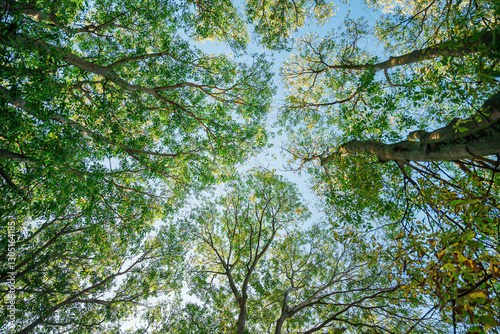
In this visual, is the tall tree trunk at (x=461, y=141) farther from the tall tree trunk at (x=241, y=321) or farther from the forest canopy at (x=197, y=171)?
the tall tree trunk at (x=241, y=321)

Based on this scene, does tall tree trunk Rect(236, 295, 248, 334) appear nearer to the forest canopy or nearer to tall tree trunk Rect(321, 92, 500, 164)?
the forest canopy

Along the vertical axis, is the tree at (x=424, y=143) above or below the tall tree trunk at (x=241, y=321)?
above

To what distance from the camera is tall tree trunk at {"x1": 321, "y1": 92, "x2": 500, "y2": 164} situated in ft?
8.77

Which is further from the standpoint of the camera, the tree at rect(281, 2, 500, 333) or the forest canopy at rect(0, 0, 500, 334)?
the forest canopy at rect(0, 0, 500, 334)

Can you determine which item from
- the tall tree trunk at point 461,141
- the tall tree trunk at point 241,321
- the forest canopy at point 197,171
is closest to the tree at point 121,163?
the forest canopy at point 197,171

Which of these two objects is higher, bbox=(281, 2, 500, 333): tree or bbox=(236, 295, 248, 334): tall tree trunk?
bbox=(281, 2, 500, 333): tree

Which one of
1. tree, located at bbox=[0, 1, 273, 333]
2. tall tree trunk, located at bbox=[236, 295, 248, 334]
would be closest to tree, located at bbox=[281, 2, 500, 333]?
tree, located at bbox=[0, 1, 273, 333]

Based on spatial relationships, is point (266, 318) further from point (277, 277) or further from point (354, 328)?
point (354, 328)

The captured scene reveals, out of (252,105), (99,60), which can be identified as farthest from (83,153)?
(252,105)

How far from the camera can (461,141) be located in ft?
9.96

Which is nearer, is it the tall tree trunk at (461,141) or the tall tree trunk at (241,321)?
the tall tree trunk at (461,141)

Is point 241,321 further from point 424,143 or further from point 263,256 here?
point 424,143

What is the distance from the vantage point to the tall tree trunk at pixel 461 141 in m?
2.67

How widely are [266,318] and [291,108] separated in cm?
1053
